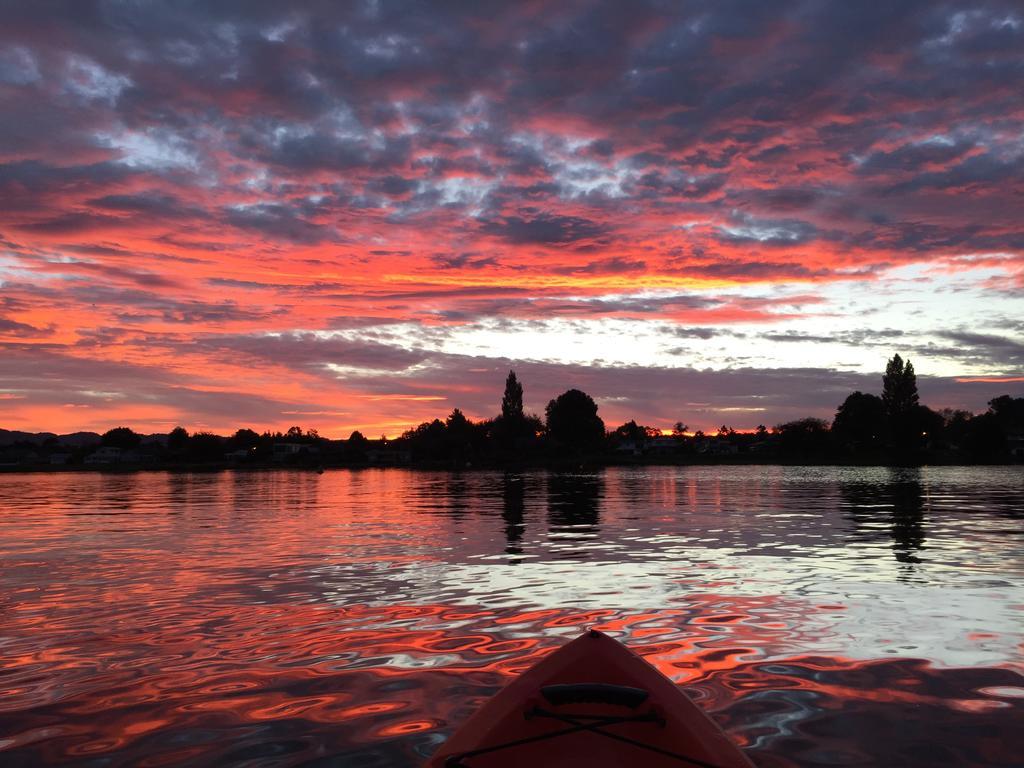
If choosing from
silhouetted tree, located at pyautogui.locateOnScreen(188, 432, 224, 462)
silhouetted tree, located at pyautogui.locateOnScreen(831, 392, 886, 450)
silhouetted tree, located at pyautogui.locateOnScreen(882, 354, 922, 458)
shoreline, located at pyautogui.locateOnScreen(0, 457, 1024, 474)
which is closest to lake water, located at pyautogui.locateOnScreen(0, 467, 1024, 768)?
shoreline, located at pyautogui.locateOnScreen(0, 457, 1024, 474)

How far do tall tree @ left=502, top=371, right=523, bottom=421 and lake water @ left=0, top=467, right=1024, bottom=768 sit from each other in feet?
534

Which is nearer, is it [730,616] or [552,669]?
[552,669]

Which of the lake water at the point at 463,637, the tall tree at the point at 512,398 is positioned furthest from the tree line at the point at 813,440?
the lake water at the point at 463,637

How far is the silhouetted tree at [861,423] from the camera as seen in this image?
170m

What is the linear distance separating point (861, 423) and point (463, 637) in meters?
185

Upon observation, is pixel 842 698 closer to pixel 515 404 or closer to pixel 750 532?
pixel 750 532

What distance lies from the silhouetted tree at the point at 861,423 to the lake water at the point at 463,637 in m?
160

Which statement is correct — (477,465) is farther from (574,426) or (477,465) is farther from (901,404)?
(901,404)

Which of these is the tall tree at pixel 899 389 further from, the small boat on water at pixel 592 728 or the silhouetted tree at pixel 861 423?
the small boat on water at pixel 592 728

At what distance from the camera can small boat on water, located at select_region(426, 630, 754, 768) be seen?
5.36m

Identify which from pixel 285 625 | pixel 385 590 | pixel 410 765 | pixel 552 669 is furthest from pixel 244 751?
pixel 385 590

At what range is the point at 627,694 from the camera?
5945 millimetres

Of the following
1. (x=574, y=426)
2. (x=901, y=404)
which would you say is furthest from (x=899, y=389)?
(x=574, y=426)

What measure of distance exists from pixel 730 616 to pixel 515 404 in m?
176
